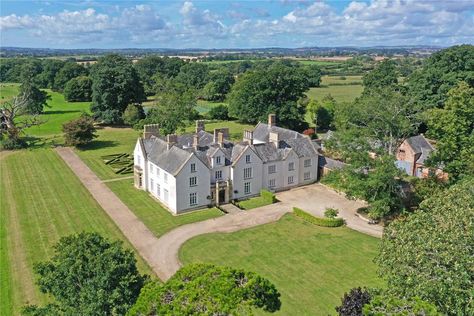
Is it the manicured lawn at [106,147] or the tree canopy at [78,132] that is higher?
the tree canopy at [78,132]

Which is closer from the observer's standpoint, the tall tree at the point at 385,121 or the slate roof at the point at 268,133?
the tall tree at the point at 385,121

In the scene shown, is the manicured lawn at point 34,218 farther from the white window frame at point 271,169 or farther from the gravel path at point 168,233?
the white window frame at point 271,169

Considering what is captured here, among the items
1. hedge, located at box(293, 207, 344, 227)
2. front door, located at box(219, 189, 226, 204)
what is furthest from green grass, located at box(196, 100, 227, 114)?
hedge, located at box(293, 207, 344, 227)

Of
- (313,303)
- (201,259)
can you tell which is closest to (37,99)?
(201,259)

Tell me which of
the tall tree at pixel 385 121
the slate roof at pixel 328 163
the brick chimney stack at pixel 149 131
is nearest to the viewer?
the tall tree at pixel 385 121

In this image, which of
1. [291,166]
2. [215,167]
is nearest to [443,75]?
[291,166]

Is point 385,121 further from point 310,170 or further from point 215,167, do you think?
point 215,167

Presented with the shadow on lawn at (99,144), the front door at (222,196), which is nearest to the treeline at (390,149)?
the front door at (222,196)

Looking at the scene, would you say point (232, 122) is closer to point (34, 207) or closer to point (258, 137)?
point (258, 137)
